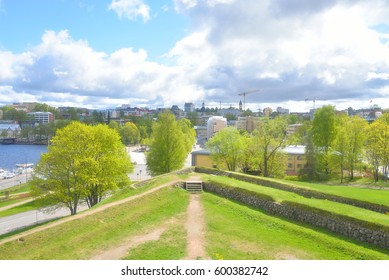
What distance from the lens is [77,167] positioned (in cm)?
3198

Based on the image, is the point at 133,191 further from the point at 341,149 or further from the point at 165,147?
the point at 341,149

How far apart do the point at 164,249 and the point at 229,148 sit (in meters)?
32.3

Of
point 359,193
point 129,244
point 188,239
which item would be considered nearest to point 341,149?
point 359,193

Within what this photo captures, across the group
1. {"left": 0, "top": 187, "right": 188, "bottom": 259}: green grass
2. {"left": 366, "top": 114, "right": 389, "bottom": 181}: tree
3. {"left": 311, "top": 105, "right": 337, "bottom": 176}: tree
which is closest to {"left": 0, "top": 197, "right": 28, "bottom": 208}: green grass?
{"left": 0, "top": 187, "right": 188, "bottom": 259}: green grass

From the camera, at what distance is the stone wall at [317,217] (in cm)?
1484

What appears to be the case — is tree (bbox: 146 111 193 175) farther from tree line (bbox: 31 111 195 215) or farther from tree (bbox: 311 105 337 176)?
tree (bbox: 311 105 337 176)

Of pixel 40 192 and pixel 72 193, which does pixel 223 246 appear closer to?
pixel 72 193

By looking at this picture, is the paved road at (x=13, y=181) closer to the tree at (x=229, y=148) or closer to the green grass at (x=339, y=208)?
the tree at (x=229, y=148)

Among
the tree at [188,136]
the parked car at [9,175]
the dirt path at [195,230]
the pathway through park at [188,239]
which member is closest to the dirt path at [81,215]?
the dirt path at [195,230]

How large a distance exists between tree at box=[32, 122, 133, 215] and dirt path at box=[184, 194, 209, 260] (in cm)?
1368

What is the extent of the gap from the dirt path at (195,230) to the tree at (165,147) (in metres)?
22.1

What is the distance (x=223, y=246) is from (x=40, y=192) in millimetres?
26255

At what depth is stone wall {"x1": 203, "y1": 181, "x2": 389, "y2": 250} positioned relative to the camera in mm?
14844
